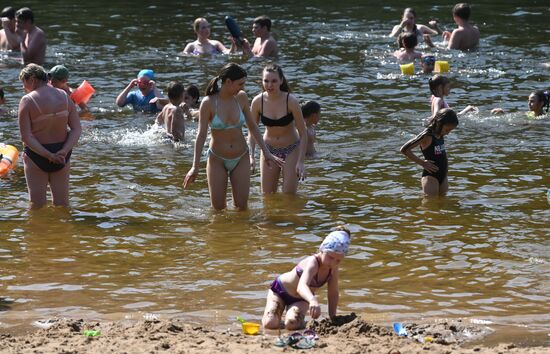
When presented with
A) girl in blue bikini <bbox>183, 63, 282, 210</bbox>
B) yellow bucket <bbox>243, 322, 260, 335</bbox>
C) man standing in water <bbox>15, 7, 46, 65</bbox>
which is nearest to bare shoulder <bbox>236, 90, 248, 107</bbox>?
girl in blue bikini <bbox>183, 63, 282, 210</bbox>

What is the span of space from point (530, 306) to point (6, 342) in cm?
416

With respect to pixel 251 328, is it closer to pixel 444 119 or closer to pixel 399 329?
pixel 399 329

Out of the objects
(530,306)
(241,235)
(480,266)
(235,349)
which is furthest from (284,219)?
(235,349)

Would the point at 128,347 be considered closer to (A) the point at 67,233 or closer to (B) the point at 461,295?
(B) the point at 461,295

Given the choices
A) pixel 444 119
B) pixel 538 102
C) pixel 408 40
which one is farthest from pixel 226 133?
pixel 408 40

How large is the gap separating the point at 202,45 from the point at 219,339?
15077 mm

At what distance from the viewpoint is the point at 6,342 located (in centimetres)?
789

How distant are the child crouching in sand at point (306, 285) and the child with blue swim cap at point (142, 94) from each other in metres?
9.19

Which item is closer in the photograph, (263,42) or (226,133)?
(226,133)

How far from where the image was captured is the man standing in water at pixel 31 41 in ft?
70.0

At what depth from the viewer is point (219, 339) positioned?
7957 mm

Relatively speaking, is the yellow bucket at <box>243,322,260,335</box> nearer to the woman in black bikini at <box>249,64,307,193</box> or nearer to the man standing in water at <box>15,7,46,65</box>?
the woman in black bikini at <box>249,64,307,193</box>

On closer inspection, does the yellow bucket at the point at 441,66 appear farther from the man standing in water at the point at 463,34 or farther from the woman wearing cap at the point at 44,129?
the woman wearing cap at the point at 44,129

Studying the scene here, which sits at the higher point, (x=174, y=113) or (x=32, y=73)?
(x=32, y=73)
